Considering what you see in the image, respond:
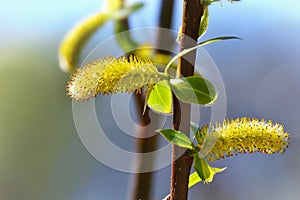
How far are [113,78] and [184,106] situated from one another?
0.22 ft

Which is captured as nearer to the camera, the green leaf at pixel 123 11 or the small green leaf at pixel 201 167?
the small green leaf at pixel 201 167

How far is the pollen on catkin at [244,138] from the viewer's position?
1.54 ft

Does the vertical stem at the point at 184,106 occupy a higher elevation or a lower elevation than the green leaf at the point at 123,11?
lower

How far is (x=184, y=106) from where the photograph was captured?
44 cm

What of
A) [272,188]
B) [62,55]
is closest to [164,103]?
[62,55]

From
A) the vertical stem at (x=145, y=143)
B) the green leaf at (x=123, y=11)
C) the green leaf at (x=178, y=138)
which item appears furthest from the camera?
the green leaf at (x=123, y=11)

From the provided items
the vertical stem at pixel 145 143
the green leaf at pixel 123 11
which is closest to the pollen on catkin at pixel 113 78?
the vertical stem at pixel 145 143

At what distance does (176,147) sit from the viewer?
0.45 m

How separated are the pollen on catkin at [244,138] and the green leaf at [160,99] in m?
0.04

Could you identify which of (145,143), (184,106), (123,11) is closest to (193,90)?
(184,106)

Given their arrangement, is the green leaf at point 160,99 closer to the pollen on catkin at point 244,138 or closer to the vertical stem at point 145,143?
the pollen on catkin at point 244,138

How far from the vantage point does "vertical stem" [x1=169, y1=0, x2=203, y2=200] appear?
43cm

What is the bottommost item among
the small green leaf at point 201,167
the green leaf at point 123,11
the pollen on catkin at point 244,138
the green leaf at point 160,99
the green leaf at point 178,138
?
the small green leaf at point 201,167

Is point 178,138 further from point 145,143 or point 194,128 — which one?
point 145,143
